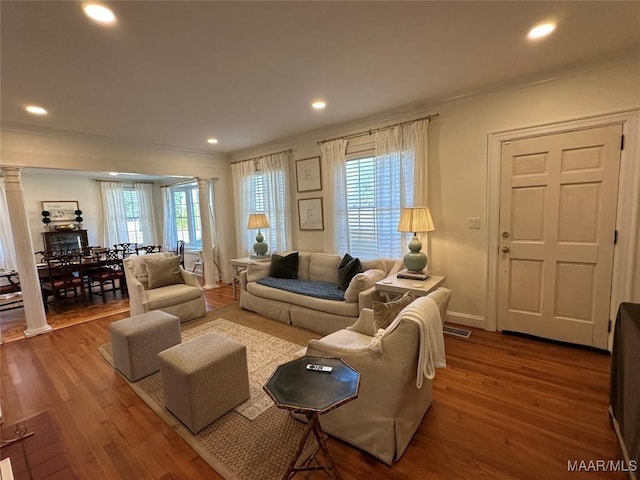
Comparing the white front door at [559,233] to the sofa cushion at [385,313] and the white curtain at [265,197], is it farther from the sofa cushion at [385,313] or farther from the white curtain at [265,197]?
the white curtain at [265,197]

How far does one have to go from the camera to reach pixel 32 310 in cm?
361

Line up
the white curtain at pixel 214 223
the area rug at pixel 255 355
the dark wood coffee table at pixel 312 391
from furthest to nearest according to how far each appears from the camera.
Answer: the white curtain at pixel 214 223
the area rug at pixel 255 355
the dark wood coffee table at pixel 312 391

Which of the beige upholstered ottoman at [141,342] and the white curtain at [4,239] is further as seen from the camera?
the white curtain at [4,239]

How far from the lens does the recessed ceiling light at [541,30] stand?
1.95 metres

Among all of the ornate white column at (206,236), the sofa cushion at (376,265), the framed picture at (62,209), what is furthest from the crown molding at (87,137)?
the sofa cushion at (376,265)

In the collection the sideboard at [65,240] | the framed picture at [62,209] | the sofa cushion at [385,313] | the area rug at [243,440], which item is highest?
the framed picture at [62,209]

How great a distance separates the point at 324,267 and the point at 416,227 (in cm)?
151

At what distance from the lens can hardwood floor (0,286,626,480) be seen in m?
1.61

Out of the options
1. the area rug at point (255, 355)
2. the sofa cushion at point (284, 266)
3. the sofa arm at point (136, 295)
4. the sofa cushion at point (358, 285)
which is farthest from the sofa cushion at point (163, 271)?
the sofa cushion at point (358, 285)

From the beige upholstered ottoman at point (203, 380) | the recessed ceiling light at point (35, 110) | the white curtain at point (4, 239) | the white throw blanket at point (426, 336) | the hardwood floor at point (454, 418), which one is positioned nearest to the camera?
the white throw blanket at point (426, 336)

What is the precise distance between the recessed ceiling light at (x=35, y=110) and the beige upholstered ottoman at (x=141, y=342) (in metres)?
2.40

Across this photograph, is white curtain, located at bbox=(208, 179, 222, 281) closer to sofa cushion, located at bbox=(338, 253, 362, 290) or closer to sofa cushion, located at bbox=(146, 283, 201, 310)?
sofa cushion, located at bbox=(146, 283, 201, 310)

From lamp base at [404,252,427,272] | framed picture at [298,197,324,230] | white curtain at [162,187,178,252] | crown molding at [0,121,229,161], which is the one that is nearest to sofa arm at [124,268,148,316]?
crown molding at [0,121,229,161]

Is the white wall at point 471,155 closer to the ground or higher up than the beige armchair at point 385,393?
higher up
